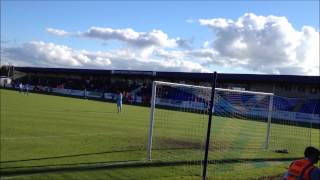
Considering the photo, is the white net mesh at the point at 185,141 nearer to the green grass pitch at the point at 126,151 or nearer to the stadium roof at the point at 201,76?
the green grass pitch at the point at 126,151

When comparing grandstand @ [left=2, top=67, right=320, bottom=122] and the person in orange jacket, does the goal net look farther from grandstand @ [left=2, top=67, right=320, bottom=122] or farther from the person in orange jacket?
the person in orange jacket

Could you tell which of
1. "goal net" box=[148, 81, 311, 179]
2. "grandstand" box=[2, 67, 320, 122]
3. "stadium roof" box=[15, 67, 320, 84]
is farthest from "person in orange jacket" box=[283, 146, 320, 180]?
"stadium roof" box=[15, 67, 320, 84]

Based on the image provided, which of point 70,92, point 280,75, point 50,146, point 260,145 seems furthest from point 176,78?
point 50,146

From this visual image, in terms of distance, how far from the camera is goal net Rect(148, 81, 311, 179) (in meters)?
15.9

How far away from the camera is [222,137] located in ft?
72.3

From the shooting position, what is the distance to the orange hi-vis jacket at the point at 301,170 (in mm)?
8094

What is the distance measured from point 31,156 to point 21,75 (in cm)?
14331

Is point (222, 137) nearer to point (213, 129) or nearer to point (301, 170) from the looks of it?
point (213, 129)

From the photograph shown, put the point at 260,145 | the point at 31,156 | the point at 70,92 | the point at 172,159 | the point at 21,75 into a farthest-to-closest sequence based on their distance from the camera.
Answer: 1. the point at 21,75
2. the point at 70,92
3. the point at 260,145
4. the point at 172,159
5. the point at 31,156

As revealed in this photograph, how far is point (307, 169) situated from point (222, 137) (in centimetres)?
1395

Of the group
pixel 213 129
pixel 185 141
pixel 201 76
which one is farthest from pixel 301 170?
pixel 201 76

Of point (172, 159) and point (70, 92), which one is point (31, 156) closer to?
point (172, 159)

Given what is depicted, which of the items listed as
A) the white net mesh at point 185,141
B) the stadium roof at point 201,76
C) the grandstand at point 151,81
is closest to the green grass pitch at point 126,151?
the white net mesh at point 185,141

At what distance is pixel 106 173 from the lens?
12625 millimetres
